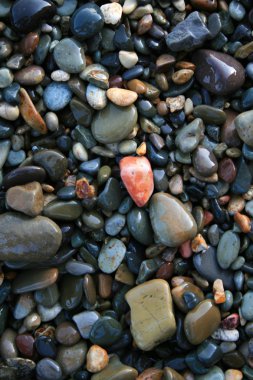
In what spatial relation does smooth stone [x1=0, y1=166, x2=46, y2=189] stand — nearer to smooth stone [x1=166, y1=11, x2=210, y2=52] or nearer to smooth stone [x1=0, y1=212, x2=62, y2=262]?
smooth stone [x1=0, y1=212, x2=62, y2=262]

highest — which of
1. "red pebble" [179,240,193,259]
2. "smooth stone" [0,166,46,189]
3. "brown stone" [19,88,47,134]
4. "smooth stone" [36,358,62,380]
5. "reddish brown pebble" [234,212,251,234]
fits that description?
"brown stone" [19,88,47,134]

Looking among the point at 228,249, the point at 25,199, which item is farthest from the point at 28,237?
the point at 228,249

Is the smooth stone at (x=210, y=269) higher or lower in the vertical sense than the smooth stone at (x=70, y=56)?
lower

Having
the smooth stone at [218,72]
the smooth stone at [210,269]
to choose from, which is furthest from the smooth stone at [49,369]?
the smooth stone at [218,72]

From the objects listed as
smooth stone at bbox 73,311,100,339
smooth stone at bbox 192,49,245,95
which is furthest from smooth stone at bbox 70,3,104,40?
smooth stone at bbox 73,311,100,339

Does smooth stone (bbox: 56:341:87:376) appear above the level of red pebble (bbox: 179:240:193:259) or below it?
below

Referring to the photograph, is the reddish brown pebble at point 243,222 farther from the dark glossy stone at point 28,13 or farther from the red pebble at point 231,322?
the dark glossy stone at point 28,13
